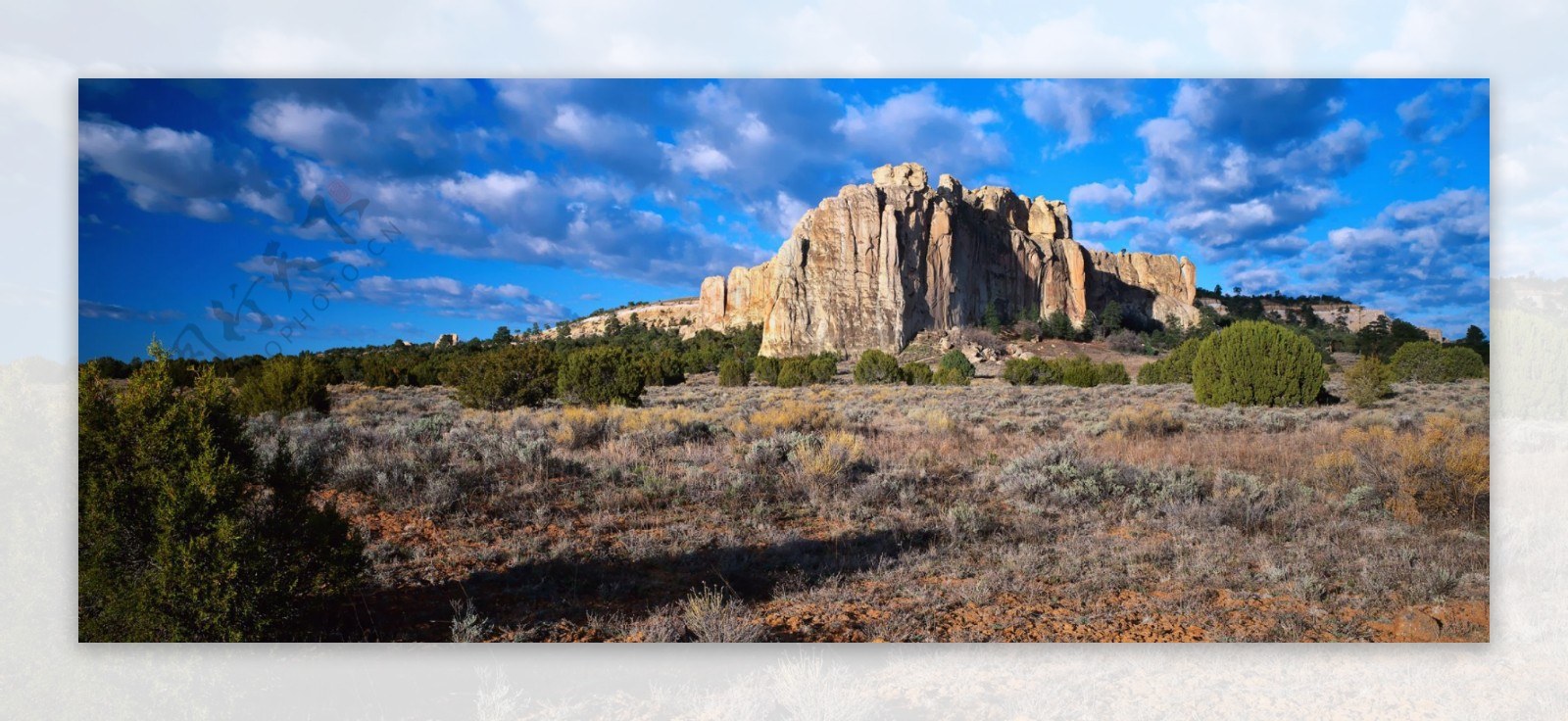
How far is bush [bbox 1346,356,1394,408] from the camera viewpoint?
256 inches

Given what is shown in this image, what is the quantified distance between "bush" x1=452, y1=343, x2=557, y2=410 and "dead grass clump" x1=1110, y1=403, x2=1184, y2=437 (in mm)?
8051

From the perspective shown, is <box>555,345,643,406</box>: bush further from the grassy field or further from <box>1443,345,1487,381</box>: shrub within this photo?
<box>1443,345,1487,381</box>: shrub

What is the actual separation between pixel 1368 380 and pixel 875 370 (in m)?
16.8

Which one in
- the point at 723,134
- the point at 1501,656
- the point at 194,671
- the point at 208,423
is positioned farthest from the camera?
the point at 723,134

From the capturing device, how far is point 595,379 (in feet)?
38.6

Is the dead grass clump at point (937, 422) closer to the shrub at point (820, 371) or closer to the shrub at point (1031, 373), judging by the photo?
the shrub at point (1031, 373)

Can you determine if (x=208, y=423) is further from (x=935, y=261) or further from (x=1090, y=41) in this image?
(x=935, y=261)

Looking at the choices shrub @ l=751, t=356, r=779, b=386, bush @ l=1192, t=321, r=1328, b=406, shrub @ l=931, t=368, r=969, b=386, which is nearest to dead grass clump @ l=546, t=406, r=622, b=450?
bush @ l=1192, t=321, r=1328, b=406

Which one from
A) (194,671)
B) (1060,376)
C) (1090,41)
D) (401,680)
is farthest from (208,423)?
(1060,376)

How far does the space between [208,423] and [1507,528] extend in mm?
6997

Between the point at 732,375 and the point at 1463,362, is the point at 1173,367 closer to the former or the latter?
the point at 1463,362

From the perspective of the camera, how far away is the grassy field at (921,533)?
3.43 metres

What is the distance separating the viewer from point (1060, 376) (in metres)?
19.1

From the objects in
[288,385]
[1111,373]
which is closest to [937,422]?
[288,385]
